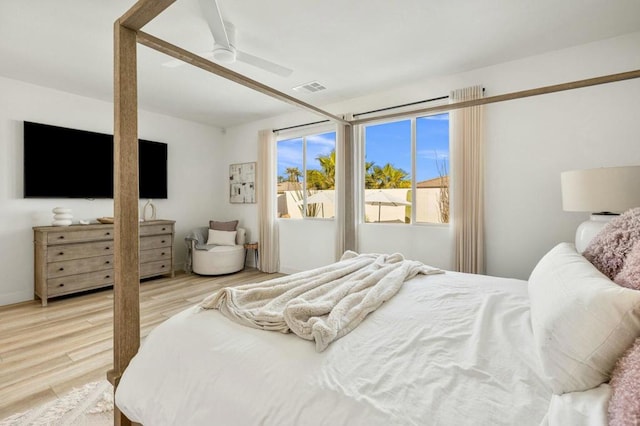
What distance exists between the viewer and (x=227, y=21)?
7.77 feet

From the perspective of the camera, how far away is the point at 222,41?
233 centimetres

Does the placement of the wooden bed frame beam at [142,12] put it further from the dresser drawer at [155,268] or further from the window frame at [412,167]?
the dresser drawer at [155,268]

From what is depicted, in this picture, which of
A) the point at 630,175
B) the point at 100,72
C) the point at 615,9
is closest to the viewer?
the point at 630,175

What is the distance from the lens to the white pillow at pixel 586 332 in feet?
→ 2.21

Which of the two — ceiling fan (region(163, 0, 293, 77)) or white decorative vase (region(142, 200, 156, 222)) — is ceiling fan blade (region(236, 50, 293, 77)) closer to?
ceiling fan (region(163, 0, 293, 77))

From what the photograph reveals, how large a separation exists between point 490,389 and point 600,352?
26 cm

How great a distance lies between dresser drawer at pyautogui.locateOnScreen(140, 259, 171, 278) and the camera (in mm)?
4223

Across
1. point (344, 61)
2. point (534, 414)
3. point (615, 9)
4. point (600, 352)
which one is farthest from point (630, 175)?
point (344, 61)

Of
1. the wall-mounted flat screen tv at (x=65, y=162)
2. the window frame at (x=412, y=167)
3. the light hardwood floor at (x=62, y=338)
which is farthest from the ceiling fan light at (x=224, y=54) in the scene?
the light hardwood floor at (x=62, y=338)

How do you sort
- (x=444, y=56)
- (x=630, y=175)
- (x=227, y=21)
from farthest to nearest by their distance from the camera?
(x=444, y=56) < (x=227, y=21) < (x=630, y=175)

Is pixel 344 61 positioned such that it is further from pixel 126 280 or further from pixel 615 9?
pixel 126 280

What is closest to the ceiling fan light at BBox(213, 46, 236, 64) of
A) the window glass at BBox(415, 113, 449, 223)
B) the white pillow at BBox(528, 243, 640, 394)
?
the window glass at BBox(415, 113, 449, 223)

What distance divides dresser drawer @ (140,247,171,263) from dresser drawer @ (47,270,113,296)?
1.45 feet

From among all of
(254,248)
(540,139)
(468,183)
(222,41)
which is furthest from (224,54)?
(254,248)
